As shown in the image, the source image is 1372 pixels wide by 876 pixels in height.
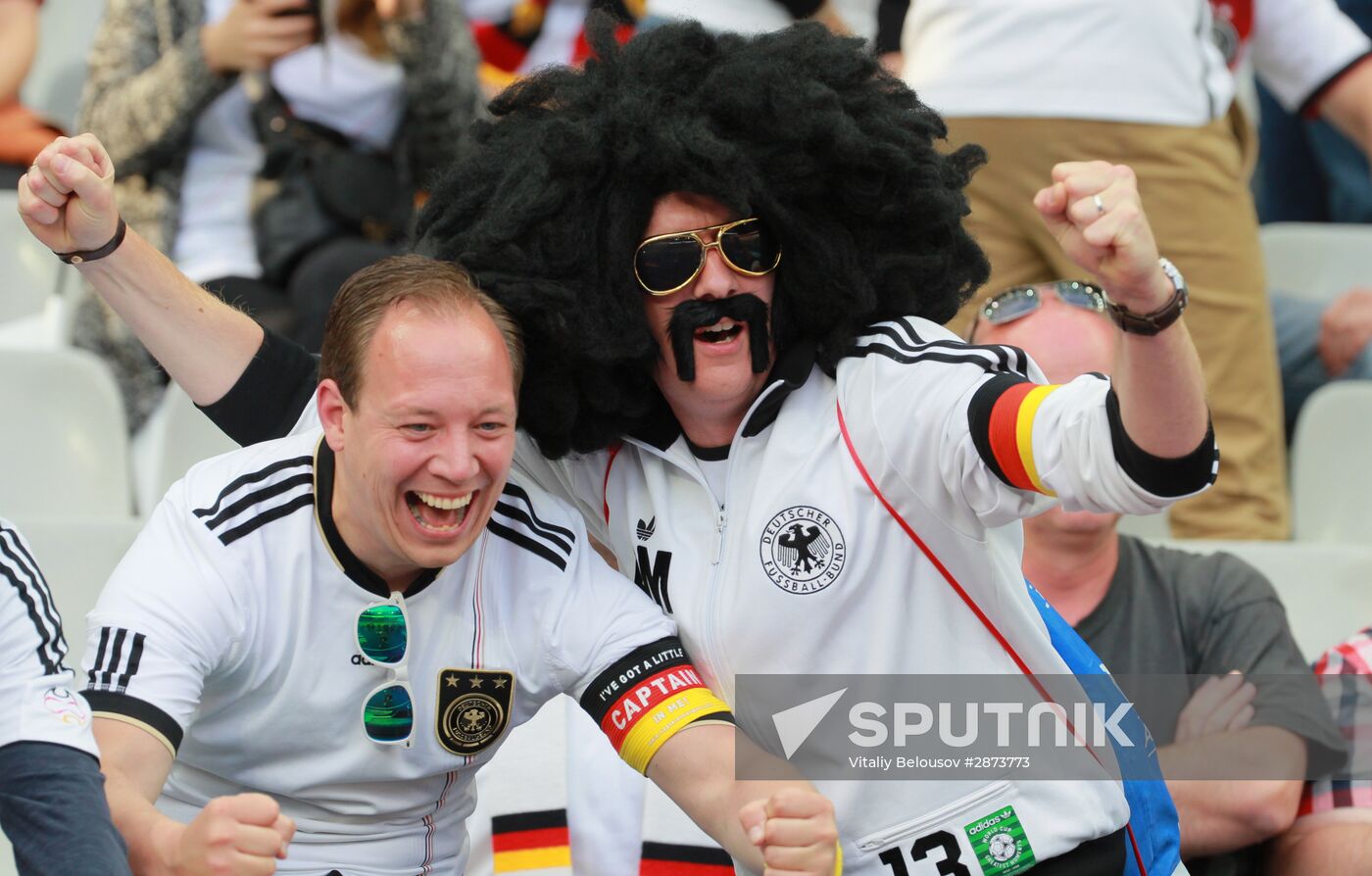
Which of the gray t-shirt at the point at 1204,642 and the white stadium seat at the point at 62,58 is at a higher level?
the white stadium seat at the point at 62,58

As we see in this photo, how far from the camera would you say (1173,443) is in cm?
210

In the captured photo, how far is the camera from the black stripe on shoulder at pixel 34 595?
214cm

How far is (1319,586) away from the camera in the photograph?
12.4ft

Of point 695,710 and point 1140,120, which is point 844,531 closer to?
point 695,710

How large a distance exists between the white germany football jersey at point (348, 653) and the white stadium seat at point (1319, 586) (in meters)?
1.70

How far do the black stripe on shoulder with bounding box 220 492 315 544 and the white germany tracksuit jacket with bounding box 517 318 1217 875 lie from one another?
0.56m

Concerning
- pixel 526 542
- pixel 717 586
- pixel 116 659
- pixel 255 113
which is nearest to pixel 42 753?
pixel 116 659

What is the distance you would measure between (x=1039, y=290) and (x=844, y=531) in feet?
3.89

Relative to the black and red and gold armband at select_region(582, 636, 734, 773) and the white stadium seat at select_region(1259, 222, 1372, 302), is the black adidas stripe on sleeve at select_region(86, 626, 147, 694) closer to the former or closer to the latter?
the black and red and gold armband at select_region(582, 636, 734, 773)

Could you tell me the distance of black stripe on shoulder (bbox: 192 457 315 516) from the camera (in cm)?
249

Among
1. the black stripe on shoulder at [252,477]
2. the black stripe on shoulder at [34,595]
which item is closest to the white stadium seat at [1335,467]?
the black stripe on shoulder at [252,477]

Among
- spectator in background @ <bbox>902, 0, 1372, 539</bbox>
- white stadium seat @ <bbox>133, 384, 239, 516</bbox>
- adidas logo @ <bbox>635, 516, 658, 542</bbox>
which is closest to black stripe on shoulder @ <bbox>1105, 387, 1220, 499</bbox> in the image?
adidas logo @ <bbox>635, 516, 658, 542</bbox>

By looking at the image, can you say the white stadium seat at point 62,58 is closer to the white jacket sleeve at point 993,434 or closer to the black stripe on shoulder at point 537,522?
the black stripe on shoulder at point 537,522

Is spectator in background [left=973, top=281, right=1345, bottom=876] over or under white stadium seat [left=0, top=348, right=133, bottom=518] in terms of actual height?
under
